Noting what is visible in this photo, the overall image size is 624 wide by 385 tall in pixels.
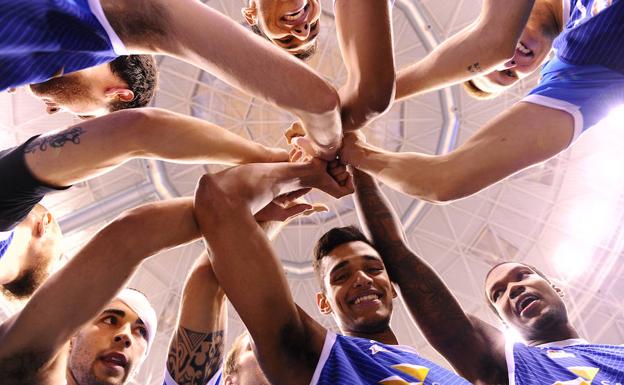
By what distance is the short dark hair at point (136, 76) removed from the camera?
182 inches

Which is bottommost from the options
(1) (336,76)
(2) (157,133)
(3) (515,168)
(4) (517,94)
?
(1) (336,76)

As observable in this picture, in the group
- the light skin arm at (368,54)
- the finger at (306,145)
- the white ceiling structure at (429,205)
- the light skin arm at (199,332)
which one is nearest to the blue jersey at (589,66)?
the light skin arm at (368,54)

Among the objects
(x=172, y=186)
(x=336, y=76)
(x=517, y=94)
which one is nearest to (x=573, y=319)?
(x=517, y=94)

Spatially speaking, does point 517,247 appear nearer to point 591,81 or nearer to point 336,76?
point 336,76

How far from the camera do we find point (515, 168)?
4.50 meters

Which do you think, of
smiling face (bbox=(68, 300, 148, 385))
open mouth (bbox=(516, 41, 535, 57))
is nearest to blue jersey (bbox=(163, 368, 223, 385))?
smiling face (bbox=(68, 300, 148, 385))

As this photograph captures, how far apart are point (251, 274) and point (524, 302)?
406cm

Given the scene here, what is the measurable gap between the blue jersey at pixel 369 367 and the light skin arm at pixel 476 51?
2.35 metres

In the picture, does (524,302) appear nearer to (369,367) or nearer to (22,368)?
(369,367)

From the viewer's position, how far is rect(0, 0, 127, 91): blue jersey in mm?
2934

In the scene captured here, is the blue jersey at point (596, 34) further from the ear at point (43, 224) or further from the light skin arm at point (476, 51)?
the ear at point (43, 224)

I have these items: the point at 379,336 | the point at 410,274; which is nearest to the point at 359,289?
the point at 379,336

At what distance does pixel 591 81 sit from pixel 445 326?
8.45 feet

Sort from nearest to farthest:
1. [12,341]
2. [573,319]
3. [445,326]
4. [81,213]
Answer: [12,341]
[445,326]
[81,213]
[573,319]
